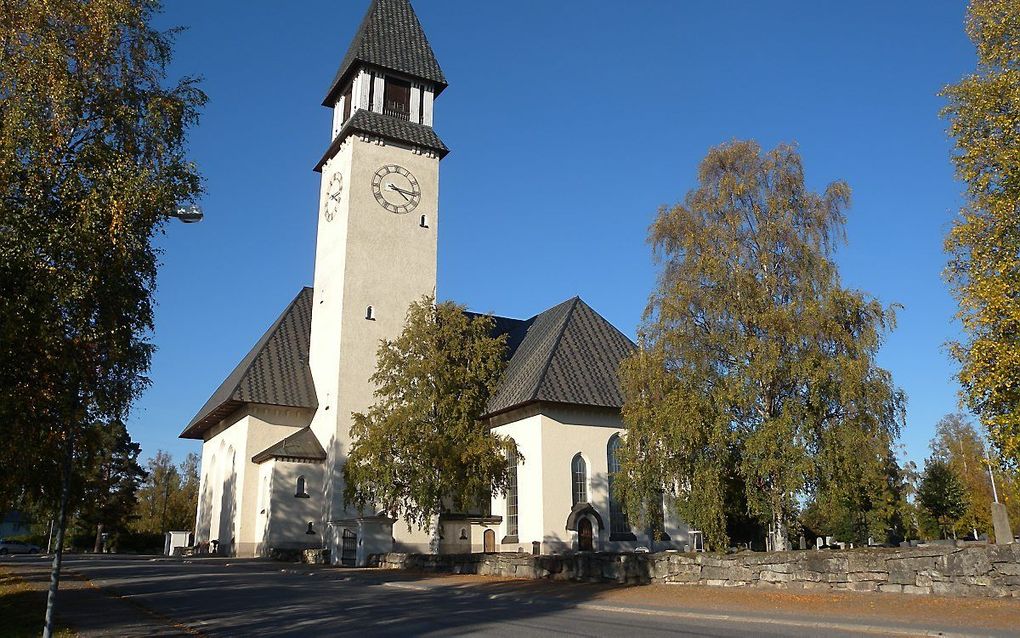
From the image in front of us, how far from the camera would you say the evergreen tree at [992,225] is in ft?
57.1

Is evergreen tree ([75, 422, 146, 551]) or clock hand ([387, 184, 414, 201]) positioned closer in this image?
clock hand ([387, 184, 414, 201])

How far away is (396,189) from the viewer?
43281mm

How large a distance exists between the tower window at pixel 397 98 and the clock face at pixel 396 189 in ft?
11.5

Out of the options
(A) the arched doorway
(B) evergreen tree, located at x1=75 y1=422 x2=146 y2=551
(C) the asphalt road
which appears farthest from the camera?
(B) evergreen tree, located at x1=75 y1=422 x2=146 y2=551

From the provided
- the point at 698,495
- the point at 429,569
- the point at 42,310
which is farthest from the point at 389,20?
the point at 42,310

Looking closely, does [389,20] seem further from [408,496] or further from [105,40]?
[105,40]

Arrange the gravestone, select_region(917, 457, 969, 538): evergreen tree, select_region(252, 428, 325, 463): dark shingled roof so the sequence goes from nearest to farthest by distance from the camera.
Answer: the gravestone, select_region(252, 428, 325, 463): dark shingled roof, select_region(917, 457, 969, 538): evergreen tree

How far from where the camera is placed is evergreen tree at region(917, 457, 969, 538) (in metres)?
47.0

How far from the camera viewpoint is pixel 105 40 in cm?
1469

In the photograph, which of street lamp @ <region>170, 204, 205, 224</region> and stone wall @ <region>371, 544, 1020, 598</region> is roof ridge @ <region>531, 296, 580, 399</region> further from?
street lamp @ <region>170, 204, 205, 224</region>

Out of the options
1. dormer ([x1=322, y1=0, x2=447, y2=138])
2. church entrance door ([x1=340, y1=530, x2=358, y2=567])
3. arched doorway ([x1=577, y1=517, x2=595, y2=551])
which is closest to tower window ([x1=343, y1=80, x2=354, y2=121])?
dormer ([x1=322, y1=0, x2=447, y2=138])

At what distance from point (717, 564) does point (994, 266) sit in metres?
10.1

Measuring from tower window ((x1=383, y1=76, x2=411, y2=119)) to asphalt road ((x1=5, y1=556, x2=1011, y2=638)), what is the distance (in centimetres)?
2743

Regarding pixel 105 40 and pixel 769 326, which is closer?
pixel 105 40
